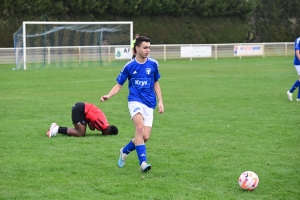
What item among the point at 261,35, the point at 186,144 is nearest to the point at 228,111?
the point at 186,144

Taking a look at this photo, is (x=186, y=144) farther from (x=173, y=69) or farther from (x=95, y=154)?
(x=173, y=69)

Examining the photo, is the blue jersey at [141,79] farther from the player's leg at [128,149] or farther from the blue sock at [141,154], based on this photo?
the blue sock at [141,154]

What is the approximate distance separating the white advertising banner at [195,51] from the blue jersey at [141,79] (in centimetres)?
3231

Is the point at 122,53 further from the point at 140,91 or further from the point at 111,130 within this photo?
the point at 140,91

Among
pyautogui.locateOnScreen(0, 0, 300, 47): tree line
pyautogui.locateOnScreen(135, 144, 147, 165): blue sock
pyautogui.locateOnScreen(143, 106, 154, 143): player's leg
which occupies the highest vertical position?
pyautogui.locateOnScreen(0, 0, 300, 47): tree line

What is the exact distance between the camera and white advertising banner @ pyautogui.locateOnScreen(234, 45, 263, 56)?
43.0 meters

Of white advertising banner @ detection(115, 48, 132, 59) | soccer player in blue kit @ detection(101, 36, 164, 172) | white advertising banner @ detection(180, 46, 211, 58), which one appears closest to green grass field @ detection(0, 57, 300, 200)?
soccer player in blue kit @ detection(101, 36, 164, 172)

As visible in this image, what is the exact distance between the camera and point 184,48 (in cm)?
4100

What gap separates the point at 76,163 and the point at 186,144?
7.73ft

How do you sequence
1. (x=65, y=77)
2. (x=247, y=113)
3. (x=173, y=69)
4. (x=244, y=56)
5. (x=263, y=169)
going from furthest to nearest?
(x=244, y=56) < (x=173, y=69) < (x=65, y=77) < (x=247, y=113) < (x=263, y=169)

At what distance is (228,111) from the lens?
1552 centimetres

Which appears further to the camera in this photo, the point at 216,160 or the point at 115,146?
the point at 115,146

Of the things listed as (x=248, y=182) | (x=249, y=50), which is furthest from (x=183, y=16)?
(x=248, y=182)

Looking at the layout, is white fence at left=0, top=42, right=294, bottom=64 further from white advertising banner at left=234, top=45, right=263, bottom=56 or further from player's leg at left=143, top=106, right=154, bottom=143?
player's leg at left=143, top=106, right=154, bottom=143
